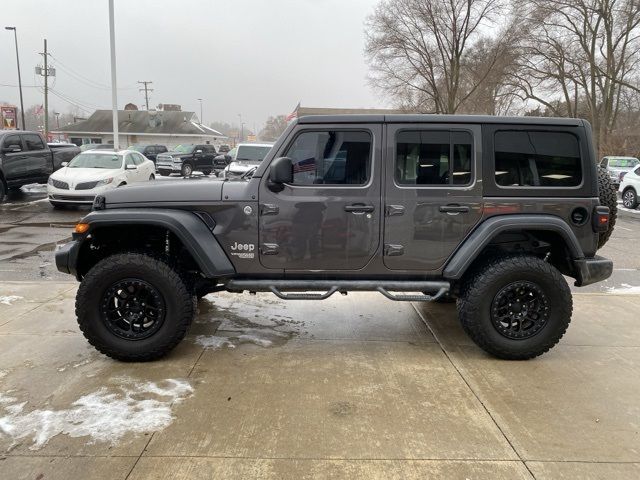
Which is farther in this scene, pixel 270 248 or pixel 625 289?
pixel 625 289

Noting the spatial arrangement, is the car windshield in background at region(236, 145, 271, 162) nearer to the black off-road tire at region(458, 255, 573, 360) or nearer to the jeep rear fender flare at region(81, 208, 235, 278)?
the jeep rear fender flare at region(81, 208, 235, 278)

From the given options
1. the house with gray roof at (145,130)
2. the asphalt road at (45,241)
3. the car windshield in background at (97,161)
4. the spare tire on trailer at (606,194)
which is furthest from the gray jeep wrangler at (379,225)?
the house with gray roof at (145,130)

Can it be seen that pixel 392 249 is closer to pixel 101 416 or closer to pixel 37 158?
pixel 101 416

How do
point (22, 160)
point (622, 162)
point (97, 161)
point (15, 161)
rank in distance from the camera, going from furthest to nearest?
point (622, 162) < point (22, 160) < point (15, 161) < point (97, 161)

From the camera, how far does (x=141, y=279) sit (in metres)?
4.00

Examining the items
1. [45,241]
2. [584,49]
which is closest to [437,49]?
[584,49]

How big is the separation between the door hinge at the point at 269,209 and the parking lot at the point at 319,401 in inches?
47.9

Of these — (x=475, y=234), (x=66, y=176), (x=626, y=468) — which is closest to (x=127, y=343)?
(x=475, y=234)

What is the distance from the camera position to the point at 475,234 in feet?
13.3

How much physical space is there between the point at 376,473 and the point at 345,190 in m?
2.12

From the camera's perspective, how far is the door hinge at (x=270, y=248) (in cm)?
408

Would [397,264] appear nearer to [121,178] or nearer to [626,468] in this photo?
[626,468]

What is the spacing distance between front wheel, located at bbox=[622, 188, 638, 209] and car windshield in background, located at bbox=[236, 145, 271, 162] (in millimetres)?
12215

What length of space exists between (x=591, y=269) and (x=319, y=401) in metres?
2.46
